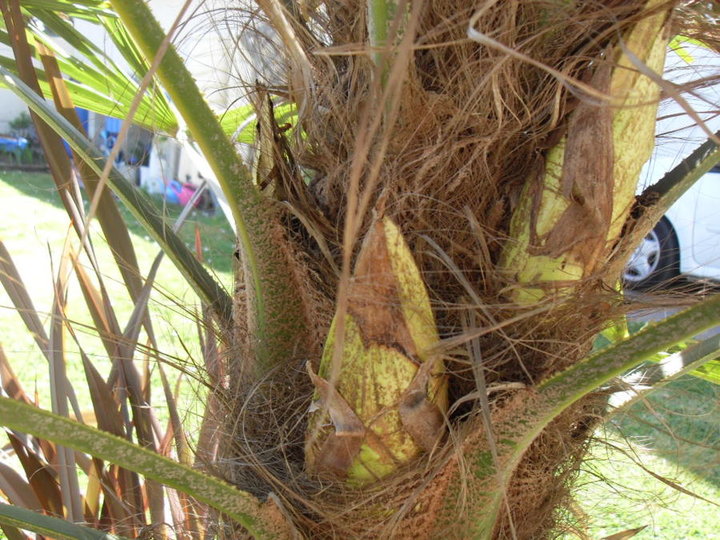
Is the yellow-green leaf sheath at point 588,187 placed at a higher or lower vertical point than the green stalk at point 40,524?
higher

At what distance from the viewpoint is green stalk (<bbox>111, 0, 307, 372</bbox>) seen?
41 cm

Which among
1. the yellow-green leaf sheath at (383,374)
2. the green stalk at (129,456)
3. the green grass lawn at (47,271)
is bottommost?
the green grass lawn at (47,271)

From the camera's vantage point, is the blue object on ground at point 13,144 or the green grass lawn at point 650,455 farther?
the blue object on ground at point 13,144

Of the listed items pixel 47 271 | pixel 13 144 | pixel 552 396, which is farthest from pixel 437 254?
pixel 13 144

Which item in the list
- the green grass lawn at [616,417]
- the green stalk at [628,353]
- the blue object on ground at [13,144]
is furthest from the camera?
the blue object on ground at [13,144]

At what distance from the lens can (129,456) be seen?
43cm

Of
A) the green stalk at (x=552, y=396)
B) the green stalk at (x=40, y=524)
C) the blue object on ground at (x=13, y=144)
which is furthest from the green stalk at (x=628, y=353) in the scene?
the blue object on ground at (x=13, y=144)

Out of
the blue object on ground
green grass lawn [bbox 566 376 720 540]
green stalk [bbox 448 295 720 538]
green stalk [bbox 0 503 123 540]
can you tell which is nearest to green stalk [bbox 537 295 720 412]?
green stalk [bbox 448 295 720 538]

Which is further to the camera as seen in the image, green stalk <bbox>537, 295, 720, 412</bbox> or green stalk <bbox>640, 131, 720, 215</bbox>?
green stalk <bbox>640, 131, 720, 215</bbox>

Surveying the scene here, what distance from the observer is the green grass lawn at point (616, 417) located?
0.62m

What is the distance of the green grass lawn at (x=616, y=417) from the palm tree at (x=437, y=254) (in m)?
0.11

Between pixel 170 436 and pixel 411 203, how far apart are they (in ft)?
1.99

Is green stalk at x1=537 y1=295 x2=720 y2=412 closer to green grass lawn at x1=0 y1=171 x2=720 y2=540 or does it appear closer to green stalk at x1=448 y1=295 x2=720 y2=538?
green stalk at x1=448 y1=295 x2=720 y2=538

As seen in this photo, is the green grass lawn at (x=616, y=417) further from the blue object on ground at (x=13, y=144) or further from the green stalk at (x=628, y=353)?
the blue object on ground at (x=13, y=144)
